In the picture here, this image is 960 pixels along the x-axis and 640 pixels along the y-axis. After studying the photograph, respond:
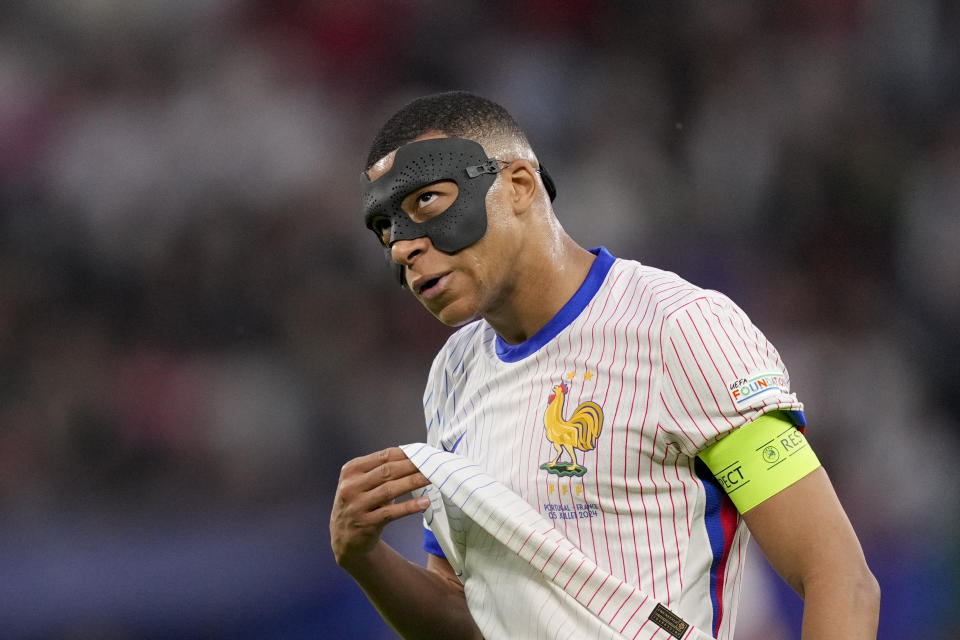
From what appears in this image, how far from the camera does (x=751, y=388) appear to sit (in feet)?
5.21

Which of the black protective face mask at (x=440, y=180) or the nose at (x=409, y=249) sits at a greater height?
the black protective face mask at (x=440, y=180)

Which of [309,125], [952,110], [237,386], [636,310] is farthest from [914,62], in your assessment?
[636,310]

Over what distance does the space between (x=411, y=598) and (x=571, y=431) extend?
0.55 meters

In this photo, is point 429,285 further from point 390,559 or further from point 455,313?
point 390,559

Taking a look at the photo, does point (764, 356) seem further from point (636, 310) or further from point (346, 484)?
point (346, 484)

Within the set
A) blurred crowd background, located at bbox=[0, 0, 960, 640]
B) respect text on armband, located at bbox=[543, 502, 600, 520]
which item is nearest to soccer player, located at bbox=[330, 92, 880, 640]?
respect text on armband, located at bbox=[543, 502, 600, 520]

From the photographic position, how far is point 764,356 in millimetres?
1643

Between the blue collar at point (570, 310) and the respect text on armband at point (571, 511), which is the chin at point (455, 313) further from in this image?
the respect text on armband at point (571, 511)

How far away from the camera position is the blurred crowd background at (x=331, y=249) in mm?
3924

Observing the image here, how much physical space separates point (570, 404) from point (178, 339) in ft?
9.23

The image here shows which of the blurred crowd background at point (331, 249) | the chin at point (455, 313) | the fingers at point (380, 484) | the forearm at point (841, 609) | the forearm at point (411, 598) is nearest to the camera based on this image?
Answer: the forearm at point (841, 609)

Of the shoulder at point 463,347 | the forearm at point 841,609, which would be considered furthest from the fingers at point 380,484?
the forearm at point 841,609

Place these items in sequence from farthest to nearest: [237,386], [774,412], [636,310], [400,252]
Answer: [237,386] < [400,252] < [636,310] < [774,412]

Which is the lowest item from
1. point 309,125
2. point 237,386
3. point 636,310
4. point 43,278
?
point 636,310
